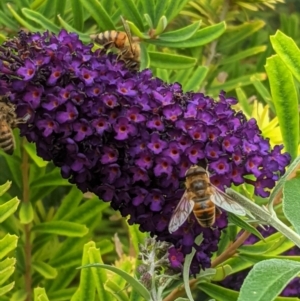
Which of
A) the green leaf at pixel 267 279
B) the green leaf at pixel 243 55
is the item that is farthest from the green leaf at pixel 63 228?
the green leaf at pixel 243 55

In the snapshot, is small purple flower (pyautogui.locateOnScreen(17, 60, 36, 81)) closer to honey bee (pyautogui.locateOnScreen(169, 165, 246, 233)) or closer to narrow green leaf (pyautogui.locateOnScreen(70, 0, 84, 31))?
honey bee (pyautogui.locateOnScreen(169, 165, 246, 233))

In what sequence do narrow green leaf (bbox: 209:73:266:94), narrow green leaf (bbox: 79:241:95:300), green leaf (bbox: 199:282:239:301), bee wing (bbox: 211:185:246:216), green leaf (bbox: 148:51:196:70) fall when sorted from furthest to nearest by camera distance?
narrow green leaf (bbox: 209:73:266:94)
green leaf (bbox: 148:51:196:70)
green leaf (bbox: 199:282:239:301)
narrow green leaf (bbox: 79:241:95:300)
bee wing (bbox: 211:185:246:216)

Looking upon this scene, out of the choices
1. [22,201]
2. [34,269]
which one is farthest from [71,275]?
[22,201]

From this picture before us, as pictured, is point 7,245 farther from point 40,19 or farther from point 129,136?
point 40,19

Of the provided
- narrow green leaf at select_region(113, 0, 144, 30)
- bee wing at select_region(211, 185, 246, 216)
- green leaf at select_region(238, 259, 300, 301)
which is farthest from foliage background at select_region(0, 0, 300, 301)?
green leaf at select_region(238, 259, 300, 301)

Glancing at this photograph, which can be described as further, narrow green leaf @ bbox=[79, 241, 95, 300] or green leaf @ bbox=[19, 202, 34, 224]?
green leaf @ bbox=[19, 202, 34, 224]

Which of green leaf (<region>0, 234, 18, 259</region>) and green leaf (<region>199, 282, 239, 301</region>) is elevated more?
green leaf (<region>0, 234, 18, 259</region>)

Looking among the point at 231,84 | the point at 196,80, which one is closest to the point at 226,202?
the point at 196,80
